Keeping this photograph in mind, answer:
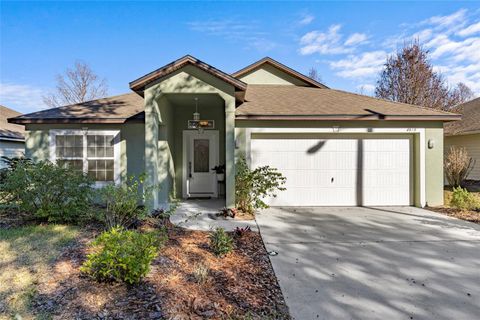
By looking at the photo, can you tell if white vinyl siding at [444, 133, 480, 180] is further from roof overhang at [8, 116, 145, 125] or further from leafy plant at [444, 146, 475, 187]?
roof overhang at [8, 116, 145, 125]

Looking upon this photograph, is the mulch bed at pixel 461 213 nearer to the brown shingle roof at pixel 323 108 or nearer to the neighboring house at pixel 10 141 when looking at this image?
the brown shingle roof at pixel 323 108

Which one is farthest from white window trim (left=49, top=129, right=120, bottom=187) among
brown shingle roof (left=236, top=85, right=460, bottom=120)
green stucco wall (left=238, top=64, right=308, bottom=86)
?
green stucco wall (left=238, top=64, right=308, bottom=86)

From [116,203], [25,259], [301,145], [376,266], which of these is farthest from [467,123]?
[25,259]

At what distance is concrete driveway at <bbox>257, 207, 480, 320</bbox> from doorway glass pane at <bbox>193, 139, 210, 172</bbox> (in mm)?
3886

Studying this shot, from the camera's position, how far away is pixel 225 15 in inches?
455

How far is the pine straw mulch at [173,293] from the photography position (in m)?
3.06

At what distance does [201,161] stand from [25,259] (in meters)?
6.69

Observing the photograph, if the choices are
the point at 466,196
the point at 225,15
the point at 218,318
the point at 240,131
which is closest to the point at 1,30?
the point at 225,15

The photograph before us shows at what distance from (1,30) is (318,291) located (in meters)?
17.8

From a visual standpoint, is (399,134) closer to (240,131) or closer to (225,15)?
(240,131)

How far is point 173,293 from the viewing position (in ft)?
11.2

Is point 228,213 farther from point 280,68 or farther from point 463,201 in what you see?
point 280,68

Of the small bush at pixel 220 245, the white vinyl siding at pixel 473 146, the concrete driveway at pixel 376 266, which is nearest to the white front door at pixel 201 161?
the concrete driveway at pixel 376 266

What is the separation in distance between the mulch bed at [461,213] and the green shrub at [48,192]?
968 centimetres
